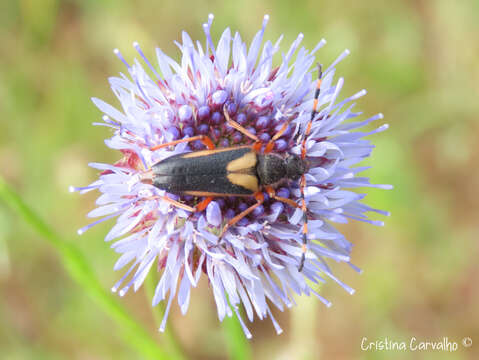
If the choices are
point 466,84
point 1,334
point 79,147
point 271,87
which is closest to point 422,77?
point 466,84

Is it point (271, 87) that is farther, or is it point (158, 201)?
point (271, 87)

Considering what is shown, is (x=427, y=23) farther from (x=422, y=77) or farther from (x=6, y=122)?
(x=6, y=122)

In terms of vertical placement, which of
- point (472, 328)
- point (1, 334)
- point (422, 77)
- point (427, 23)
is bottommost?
point (472, 328)

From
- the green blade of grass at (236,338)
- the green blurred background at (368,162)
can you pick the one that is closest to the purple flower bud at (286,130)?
the green blade of grass at (236,338)

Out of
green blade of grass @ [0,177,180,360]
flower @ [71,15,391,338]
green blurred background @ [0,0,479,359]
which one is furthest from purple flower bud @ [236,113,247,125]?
green blurred background @ [0,0,479,359]

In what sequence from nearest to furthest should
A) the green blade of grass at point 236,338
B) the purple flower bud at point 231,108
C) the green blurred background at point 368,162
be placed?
the purple flower bud at point 231,108 < the green blade of grass at point 236,338 < the green blurred background at point 368,162

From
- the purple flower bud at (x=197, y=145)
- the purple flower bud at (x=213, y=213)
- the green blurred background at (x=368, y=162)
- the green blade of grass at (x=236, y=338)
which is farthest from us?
the green blurred background at (x=368, y=162)

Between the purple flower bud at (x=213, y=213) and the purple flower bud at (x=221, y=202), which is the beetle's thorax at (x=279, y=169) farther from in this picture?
the purple flower bud at (x=213, y=213)

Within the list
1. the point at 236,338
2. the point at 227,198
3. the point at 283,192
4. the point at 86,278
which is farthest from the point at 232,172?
the point at 236,338

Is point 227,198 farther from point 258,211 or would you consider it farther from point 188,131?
point 188,131
